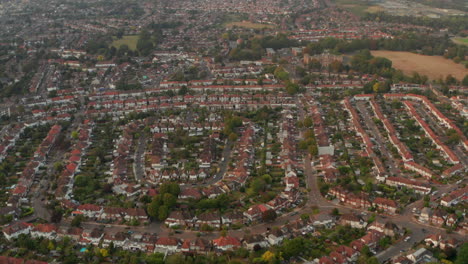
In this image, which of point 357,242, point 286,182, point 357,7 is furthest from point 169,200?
point 357,7

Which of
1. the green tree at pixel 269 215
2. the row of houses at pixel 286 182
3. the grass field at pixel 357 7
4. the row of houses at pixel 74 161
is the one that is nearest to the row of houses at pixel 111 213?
the row of houses at pixel 74 161

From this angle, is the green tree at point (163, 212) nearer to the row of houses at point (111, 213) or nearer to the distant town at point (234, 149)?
the distant town at point (234, 149)

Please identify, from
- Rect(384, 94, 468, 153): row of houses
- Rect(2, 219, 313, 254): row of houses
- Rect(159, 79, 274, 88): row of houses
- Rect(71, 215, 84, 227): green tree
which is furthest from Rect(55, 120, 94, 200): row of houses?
Rect(384, 94, 468, 153): row of houses

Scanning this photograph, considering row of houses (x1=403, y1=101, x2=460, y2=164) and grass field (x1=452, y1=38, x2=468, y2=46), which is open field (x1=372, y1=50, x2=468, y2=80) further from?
row of houses (x1=403, y1=101, x2=460, y2=164)

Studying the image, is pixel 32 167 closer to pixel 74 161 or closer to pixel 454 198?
pixel 74 161

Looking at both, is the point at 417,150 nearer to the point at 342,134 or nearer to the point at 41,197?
the point at 342,134

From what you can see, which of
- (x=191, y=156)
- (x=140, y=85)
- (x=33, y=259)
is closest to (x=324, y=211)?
(x=191, y=156)
